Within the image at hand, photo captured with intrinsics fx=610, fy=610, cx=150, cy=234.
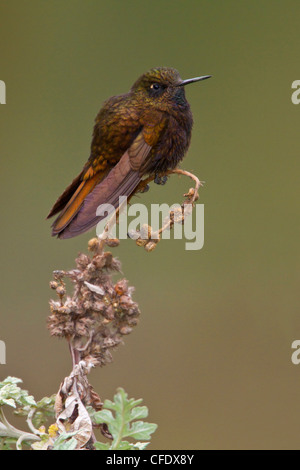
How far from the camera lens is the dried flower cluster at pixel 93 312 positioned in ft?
3.59

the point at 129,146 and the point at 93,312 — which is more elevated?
the point at 129,146

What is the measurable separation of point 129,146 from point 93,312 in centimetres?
66

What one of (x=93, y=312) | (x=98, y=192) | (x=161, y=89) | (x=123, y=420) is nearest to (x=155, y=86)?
(x=161, y=89)

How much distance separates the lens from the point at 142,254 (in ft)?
12.6

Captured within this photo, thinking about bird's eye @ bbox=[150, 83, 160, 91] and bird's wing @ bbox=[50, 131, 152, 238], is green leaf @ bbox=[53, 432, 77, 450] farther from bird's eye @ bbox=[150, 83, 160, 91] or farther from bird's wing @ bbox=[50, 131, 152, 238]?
bird's eye @ bbox=[150, 83, 160, 91]

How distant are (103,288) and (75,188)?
21.1 inches

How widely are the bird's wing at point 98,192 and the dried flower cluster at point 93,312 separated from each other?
11.5 inches

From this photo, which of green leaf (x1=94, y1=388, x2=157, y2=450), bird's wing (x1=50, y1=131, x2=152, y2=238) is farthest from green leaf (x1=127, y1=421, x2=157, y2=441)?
bird's wing (x1=50, y1=131, x2=152, y2=238)

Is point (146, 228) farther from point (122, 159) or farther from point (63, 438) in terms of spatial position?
point (63, 438)

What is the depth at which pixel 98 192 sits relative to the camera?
4.88ft

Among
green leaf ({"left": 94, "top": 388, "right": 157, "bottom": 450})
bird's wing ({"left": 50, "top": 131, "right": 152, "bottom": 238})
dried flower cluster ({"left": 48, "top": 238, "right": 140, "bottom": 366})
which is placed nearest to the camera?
green leaf ({"left": 94, "top": 388, "right": 157, "bottom": 450})

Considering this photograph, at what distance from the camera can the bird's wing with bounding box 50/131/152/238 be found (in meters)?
1.44

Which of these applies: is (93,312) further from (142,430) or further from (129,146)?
(129,146)
